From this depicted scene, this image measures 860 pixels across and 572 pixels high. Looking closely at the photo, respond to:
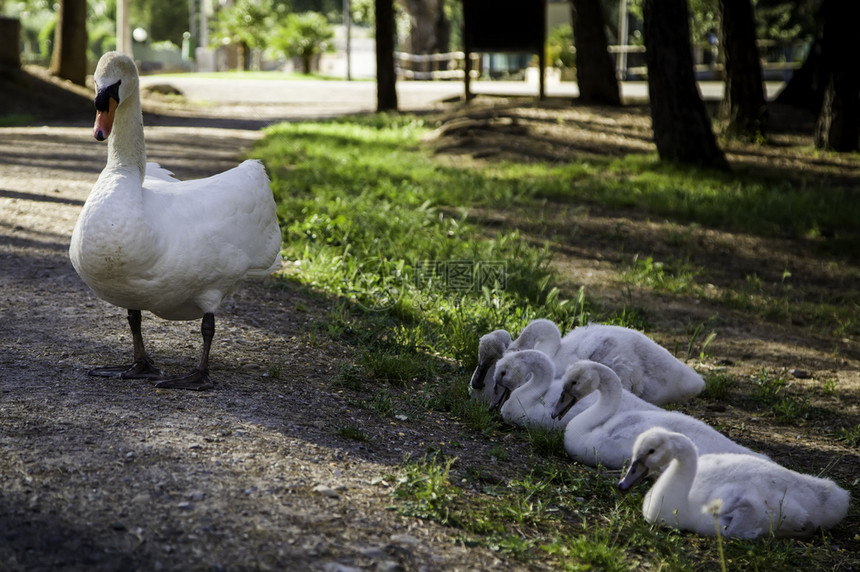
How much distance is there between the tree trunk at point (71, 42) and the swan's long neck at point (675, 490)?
Result: 814 inches

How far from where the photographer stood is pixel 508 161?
42.0ft

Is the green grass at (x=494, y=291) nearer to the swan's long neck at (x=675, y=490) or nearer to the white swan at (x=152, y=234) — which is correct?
the swan's long neck at (x=675, y=490)

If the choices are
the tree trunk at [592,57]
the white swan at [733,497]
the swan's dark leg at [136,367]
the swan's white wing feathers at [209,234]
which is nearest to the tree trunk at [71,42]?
the tree trunk at [592,57]

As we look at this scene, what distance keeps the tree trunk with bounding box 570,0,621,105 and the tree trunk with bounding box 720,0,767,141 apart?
377 centimetres

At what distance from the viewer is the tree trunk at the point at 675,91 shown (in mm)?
11281

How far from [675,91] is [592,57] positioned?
241 inches

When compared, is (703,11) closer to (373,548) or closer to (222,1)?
(222,1)

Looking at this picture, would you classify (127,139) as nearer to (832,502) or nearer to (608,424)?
(608,424)

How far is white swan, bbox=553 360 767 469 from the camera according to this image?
445 cm

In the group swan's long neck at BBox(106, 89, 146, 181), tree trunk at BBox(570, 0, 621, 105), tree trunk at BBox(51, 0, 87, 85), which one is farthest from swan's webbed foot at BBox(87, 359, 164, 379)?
tree trunk at BBox(51, 0, 87, 85)

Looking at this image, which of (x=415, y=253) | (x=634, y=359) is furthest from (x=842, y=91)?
(x=634, y=359)

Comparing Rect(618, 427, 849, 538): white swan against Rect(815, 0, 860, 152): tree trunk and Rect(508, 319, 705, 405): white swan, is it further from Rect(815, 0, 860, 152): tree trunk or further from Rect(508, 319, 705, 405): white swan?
Rect(815, 0, 860, 152): tree trunk

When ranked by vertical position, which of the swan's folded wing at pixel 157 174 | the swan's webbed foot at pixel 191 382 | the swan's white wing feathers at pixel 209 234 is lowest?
the swan's webbed foot at pixel 191 382

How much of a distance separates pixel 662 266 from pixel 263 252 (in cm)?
467
